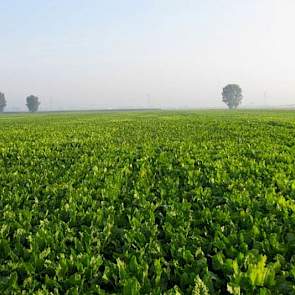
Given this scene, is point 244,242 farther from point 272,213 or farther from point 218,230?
point 272,213

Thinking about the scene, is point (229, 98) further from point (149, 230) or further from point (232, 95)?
point (149, 230)

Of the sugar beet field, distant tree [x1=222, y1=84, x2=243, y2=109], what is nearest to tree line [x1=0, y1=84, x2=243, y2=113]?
distant tree [x1=222, y1=84, x2=243, y2=109]

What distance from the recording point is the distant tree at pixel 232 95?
182 metres

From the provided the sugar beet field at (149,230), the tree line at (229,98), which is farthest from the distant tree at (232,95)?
the sugar beet field at (149,230)

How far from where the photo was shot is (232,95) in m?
182

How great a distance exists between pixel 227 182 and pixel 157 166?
9.49 feet

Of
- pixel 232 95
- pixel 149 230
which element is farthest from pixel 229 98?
pixel 149 230

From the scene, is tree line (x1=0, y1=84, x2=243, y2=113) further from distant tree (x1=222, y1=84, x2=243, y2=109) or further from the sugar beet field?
the sugar beet field

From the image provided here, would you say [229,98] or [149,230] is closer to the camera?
[149,230]

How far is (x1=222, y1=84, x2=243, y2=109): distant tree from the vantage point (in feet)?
597

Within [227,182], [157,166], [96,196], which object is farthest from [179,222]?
[157,166]

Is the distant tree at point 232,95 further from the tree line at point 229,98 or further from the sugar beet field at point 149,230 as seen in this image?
the sugar beet field at point 149,230

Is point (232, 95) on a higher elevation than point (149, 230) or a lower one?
higher

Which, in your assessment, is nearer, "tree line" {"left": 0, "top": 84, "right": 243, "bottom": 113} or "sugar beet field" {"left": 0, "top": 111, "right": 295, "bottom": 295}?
"sugar beet field" {"left": 0, "top": 111, "right": 295, "bottom": 295}
